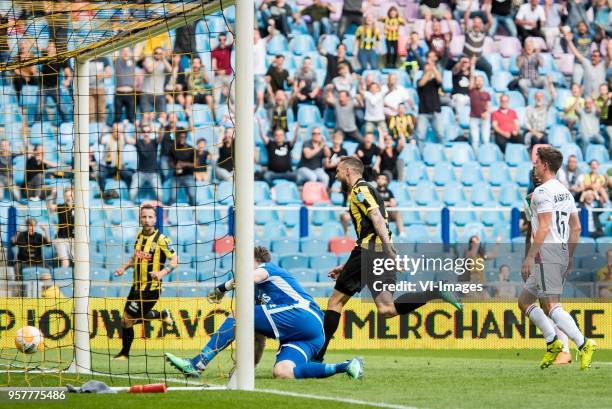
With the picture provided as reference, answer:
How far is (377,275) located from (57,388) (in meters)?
4.00

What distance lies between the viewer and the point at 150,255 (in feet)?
44.0

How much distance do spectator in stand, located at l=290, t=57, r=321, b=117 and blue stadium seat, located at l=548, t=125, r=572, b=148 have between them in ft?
14.1

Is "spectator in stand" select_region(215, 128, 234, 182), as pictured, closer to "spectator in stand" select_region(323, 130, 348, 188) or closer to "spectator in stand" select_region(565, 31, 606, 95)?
"spectator in stand" select_region(323, 130, 348, 188)

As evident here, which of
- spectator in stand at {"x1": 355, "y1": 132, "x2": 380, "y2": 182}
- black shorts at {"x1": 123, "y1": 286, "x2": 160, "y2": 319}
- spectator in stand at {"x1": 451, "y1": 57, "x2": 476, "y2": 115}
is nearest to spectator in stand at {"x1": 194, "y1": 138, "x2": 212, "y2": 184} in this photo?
spectator in stand at {"x1": 355, "y1": 132, "x2": 380, "y2": 182}

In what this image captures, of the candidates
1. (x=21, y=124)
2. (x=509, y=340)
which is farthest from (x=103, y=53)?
(x=21, y=124)

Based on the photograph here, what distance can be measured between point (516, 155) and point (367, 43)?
3219 mm

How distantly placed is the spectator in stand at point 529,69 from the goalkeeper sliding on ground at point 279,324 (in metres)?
13.0

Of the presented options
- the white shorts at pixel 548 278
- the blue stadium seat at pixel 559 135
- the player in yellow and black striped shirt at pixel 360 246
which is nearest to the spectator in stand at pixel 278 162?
the blue stadium seat at pixel 559 135

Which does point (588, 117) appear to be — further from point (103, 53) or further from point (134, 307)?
point (103, 53)

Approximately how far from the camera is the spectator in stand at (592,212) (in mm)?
17797

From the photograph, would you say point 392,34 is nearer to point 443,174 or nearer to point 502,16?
point 502,16

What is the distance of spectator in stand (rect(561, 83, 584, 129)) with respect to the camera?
22.3m

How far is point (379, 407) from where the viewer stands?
25.8 feet

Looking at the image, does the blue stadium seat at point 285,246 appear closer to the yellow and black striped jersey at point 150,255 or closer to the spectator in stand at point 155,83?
the spectator in stand at point 155,83
